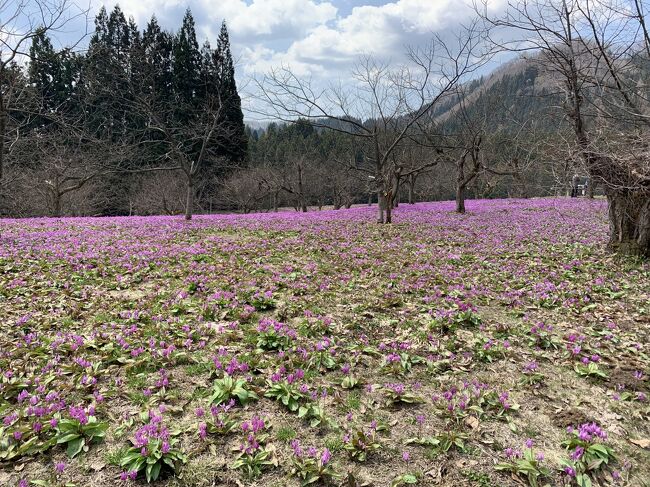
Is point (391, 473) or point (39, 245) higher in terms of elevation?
point (39, 245)

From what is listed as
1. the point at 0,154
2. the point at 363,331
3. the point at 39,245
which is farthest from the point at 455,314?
the point at 0,154

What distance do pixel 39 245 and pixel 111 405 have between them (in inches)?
397

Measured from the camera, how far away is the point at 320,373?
5.26 metres

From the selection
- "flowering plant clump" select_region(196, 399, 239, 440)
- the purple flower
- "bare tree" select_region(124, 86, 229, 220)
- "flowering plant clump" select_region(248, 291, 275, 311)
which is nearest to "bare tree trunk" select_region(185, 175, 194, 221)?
"bare tree" select_region(124, 86, 229, 220)

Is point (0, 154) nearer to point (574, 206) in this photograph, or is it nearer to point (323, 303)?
point (323, 303)

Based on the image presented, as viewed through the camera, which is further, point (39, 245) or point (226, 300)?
point (39, 245)

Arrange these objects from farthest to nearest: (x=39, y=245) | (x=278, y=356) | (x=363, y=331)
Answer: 1. (x=39, y=245)
2. (x=363, y=331)
3. (x=278, y=356)

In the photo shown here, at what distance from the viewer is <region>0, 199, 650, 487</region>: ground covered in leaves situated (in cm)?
365

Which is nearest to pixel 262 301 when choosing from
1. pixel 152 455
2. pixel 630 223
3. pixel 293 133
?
pixel 152 455

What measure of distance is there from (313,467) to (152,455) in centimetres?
147

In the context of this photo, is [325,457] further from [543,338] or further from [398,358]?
[543,338]

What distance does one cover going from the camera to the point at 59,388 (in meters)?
4.59

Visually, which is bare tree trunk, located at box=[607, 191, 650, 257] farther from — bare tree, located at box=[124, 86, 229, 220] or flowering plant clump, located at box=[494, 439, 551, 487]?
bare tree, located at box=[124, 86, 229, 220]

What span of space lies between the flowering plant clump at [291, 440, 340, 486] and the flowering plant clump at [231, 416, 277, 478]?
0.22 metres
